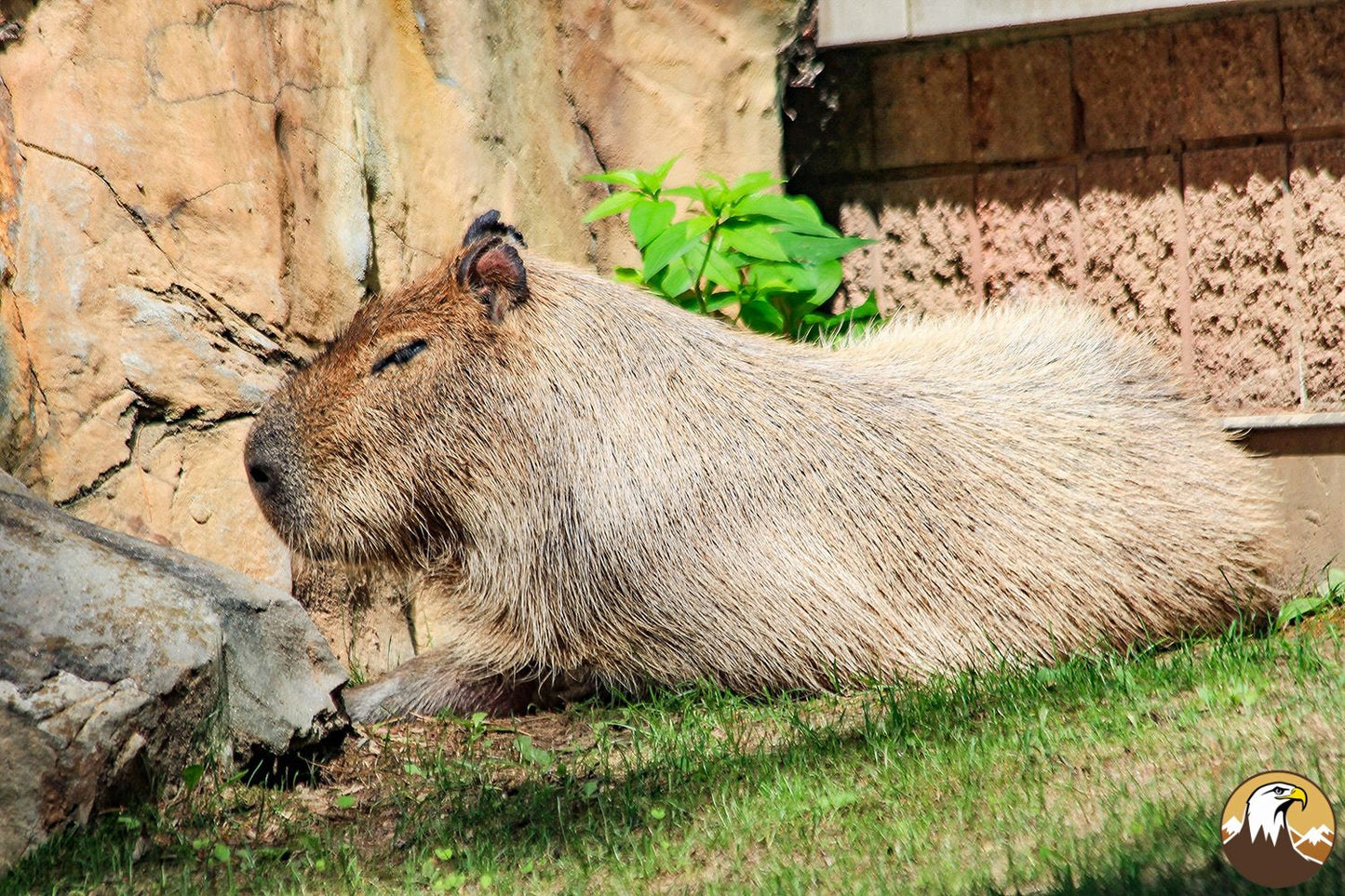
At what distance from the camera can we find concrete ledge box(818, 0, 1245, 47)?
444 centimetres

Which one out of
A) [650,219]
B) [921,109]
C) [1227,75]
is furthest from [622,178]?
[1227,75]

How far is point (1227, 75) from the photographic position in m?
4.48

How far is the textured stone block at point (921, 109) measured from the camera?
4812 mm

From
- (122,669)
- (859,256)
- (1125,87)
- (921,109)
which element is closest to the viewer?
(122,669)

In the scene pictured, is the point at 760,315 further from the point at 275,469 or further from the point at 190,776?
the point at 190,776

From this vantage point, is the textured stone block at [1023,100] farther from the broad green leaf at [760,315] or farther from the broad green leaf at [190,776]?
the broad green leaf at [190,776]

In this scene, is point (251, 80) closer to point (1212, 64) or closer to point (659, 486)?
point (659, 486)

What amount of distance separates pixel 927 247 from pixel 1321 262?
1.29 meters

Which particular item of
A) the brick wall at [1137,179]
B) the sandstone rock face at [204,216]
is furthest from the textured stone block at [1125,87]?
the sandstone rock face at [204,216]

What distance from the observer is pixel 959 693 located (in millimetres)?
3289

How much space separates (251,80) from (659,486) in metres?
1.77

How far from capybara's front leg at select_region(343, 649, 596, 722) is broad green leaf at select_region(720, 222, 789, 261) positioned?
154 cm

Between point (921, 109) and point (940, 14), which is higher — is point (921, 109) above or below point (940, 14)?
below

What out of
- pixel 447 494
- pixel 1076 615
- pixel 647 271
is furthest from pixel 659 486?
pixel 1076 615
